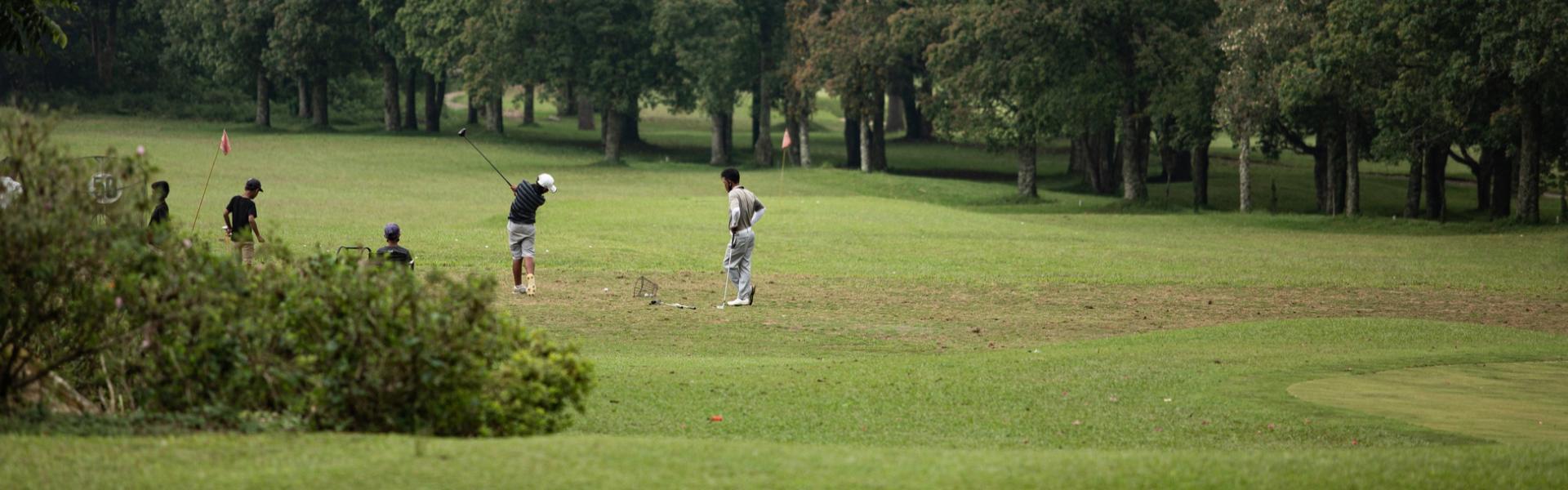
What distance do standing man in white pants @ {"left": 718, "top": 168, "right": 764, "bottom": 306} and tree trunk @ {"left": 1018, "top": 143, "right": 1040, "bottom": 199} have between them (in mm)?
36492

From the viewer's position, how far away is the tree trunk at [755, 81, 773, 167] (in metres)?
70.6

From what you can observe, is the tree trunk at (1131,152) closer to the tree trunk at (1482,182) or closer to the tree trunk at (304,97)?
the tree trunk at (1482,182)

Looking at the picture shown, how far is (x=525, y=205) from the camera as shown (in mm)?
24000

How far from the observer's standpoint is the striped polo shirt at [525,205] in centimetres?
2397

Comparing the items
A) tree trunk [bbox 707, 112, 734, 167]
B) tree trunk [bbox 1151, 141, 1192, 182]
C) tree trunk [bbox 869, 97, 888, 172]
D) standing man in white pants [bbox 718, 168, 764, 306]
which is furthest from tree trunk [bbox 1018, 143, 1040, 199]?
standing man in white pants [bbox 718, 168, 764, 306]

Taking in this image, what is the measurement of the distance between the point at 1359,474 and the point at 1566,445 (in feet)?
9.00

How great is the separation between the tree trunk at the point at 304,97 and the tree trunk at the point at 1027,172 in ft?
147

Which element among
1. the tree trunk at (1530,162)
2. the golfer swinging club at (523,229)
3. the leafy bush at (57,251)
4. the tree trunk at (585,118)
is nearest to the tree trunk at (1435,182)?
the tree trunk at (1530,162)

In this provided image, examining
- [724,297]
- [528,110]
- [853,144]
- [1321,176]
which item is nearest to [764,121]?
[853,144]

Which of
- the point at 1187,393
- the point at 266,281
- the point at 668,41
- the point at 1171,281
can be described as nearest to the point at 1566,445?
the point at 1187,393

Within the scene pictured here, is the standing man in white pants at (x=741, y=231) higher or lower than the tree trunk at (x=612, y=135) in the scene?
lower

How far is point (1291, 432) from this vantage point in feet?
40.7

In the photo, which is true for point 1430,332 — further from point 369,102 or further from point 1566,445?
point 369,102

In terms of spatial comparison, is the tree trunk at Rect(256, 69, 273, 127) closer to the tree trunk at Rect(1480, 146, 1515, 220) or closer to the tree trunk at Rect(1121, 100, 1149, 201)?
the tree trunk at Rect(1121, 100, 1149, 201)
